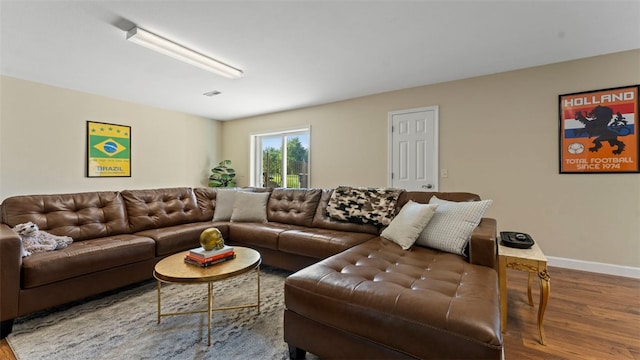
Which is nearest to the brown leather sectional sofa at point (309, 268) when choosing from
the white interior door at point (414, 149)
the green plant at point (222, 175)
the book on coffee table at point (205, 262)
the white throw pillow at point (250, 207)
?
the white throw pillow at point (250, 207)

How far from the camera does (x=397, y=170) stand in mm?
3928

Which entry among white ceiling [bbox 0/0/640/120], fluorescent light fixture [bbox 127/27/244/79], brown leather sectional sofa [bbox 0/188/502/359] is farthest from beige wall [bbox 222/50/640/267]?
fluorescent light fixture [bbox 127/27/244/79]

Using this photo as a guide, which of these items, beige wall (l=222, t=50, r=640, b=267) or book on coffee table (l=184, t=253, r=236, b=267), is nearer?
book on coffee table (l=184, t=253, r=236, b=267)

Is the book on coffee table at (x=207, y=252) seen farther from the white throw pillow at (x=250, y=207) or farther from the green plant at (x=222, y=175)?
the green plant at (x=222, y=175)

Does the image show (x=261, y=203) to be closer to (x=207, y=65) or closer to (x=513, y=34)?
(x=207, y=65)

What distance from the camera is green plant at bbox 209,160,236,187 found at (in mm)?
5602

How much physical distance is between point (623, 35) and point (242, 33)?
3435mm

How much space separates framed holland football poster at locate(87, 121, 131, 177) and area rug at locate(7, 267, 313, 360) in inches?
107

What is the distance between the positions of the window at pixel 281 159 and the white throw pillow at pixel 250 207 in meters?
1.65

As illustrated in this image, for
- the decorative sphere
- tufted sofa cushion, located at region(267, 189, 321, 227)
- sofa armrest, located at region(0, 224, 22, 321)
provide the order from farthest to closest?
tufted sofa cushion, located at region(267, 189, 321, 227)
the decorative sphere
sofa armrest, located at region(0, 224, 22, 321)

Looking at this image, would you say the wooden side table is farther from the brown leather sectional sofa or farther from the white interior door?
the white interior door

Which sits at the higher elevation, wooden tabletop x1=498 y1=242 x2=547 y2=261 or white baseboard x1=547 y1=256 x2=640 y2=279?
wooden tabletop x1=498 y1=242 x2=547 y2=261

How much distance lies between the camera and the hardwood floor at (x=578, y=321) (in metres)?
1.56

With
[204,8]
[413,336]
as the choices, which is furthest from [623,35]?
[204,8]
